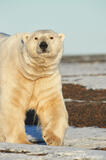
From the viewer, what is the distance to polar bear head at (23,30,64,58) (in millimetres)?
6043

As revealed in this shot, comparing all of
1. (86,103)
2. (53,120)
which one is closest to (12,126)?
(53,120)

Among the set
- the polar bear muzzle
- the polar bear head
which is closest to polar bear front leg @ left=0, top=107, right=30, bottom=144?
the polar bear head

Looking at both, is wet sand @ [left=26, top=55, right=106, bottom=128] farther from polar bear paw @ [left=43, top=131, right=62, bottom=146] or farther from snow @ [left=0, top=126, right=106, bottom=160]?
polar bear paw @ [left=43, top=131, right=62, bottom=146]

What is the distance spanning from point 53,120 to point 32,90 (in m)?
0.54

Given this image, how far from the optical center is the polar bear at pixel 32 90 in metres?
6.30

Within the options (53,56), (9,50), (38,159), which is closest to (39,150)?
(38,159)

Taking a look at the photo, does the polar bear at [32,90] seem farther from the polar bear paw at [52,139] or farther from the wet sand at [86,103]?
the wet sand at [86,103]

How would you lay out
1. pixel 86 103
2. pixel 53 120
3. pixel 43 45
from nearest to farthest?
pixel 43 45 → pixel 53 120 → pixel 86 103

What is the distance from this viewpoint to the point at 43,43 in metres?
6.04

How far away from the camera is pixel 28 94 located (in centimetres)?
670

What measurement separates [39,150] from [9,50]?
209cm

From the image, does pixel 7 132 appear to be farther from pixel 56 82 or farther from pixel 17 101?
pixel 56 82

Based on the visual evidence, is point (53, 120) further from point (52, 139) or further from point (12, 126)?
point (12, 126)

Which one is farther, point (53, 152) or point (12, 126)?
point (12, 126)
